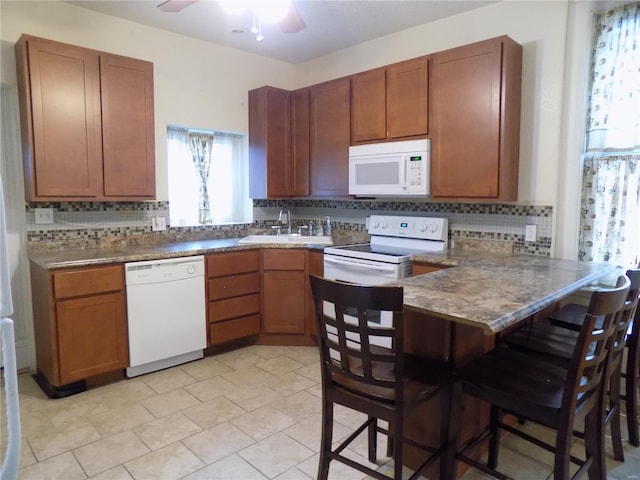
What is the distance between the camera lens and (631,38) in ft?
8.55

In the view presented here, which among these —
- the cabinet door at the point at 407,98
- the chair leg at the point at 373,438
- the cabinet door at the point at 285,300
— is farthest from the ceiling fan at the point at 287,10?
the chair leg at the point at 373,438

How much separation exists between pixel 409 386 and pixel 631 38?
8.53ft

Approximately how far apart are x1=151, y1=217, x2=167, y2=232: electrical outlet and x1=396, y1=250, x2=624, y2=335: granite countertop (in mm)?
2159

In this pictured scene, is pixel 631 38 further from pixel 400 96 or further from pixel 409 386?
pixel 409 386

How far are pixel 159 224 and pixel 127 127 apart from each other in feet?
2.81

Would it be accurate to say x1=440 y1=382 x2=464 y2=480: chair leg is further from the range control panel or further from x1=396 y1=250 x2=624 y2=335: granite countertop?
the range control panel

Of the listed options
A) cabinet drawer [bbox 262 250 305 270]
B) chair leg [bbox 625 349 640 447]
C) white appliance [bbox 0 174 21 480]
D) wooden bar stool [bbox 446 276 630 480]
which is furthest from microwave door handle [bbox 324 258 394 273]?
white appliance [bbox 0 174 21 480]

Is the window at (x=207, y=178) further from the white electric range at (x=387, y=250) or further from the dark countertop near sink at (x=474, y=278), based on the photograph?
the white electric range at (x=387, y=250)

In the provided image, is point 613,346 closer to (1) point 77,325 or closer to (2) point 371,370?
(2) point 371,370

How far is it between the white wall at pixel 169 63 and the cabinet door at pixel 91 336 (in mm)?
1139

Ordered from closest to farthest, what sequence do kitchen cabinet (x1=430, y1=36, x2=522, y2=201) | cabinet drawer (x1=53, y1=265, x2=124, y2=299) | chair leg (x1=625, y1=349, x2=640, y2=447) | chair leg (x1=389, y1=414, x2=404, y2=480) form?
chair leg (x1=389, y1=414, x2=404, y2=480) → chair leg (x1=625, y1=349, x2=640, y2=447) → cabinet drawer (x1=53, y1=265, x2=124, y2=299) → kitchen cabinet (x1=430, y1=36, x2=522, y2=201)

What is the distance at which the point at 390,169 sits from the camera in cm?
326

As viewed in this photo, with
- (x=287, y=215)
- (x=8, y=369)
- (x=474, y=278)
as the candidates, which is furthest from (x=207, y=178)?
(x=8, y=369)

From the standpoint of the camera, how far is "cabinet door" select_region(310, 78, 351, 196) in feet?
11.9
